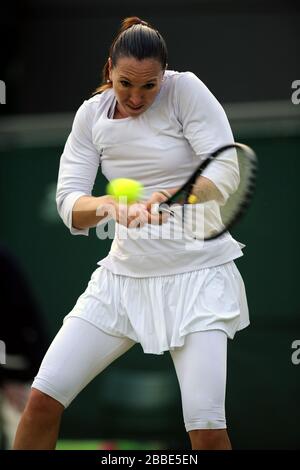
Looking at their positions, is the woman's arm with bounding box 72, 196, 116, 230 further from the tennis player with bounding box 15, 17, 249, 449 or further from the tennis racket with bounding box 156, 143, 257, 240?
the tennis racket with bounding box 156, 143, 257, 240

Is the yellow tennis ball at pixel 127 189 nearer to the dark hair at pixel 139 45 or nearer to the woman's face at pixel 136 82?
the woman's face at pixel 136 82

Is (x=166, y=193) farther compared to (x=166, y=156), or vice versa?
(x=166, y=156)

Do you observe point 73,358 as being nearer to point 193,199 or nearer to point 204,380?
point 204,380

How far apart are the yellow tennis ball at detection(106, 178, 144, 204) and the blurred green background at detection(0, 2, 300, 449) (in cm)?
299

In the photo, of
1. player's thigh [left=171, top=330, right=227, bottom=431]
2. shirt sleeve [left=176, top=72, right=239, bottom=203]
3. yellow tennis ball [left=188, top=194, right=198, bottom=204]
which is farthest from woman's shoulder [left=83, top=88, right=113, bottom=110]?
player's thigh [left=171, top=330, right=227, bottom=431]

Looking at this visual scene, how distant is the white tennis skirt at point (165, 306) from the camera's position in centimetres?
378

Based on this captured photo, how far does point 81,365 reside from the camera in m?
3.83

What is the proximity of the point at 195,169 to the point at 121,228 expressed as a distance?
14.4 inches

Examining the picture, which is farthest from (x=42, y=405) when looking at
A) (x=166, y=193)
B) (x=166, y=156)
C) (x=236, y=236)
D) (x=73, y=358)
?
(x=236, y=236)

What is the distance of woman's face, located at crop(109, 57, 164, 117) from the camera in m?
3.74

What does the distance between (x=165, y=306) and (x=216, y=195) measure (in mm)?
416

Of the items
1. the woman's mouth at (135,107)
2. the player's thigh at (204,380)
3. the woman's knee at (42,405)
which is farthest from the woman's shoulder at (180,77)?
the woman's knee at (42,405)

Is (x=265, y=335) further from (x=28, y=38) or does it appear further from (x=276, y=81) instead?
(x=28, y=38)

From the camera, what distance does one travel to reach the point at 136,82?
12.3 ft
